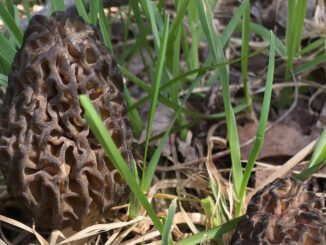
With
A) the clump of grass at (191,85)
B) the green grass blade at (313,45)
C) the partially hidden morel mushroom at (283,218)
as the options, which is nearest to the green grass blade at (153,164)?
the clump of grass at (191,85)

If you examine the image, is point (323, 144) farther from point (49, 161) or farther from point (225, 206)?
point (49, 161)

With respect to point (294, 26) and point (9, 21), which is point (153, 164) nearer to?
point (9, 21)

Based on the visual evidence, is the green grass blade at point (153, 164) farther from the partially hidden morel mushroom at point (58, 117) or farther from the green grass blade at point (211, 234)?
the green grass blade at point (211, 234)

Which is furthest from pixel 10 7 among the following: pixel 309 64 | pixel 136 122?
pixel 309 64

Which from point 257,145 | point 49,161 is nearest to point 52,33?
point 49,161

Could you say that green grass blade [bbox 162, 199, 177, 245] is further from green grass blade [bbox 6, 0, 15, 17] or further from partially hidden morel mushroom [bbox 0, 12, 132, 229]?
green grass blade [bbox 6, 0, 15, 17]

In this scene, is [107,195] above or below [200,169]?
above

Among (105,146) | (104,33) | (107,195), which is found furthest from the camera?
(104,33)
